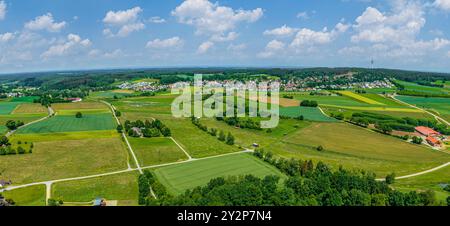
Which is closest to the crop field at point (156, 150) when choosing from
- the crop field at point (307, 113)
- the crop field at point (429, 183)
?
the crop field at point (429, 183)

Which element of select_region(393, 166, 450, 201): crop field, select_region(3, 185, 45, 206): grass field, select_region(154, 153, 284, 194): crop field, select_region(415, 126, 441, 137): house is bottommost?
select_region(393, 166, 450, 201): crop field

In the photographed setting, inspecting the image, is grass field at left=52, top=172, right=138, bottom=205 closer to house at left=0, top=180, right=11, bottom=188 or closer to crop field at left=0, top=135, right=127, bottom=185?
crop field at left=0, top=135, right=127, bottom=185

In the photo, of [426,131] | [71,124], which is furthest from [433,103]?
[71,124]

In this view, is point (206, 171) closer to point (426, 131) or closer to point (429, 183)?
point (429, 183)

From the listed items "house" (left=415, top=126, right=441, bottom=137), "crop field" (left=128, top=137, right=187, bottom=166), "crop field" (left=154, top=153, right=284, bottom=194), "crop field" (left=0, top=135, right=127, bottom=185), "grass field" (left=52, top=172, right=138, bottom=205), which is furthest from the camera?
"house" (left=415, top=126, right=441, bottom=137)

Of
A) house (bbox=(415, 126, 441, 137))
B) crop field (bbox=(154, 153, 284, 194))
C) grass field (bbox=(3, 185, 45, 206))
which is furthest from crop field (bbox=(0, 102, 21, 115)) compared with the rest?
house (bbox=(415, 126, 441, 137))
